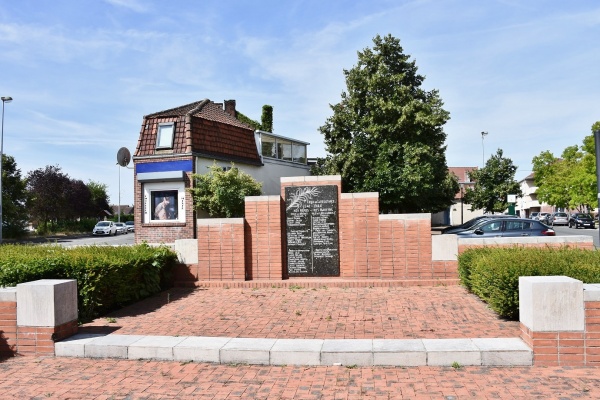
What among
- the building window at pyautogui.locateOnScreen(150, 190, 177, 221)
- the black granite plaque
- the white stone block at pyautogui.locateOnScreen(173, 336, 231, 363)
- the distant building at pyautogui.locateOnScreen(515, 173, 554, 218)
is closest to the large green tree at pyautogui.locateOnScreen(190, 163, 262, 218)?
the building window at pyautogui.locateOnScreen(150, 190, 177, 221)

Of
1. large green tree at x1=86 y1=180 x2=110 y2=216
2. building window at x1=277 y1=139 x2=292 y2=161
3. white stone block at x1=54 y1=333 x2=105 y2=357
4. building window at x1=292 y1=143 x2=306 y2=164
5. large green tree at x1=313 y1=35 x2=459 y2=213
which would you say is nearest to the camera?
white stone block at x1=54 y1=333 x2=105 y2=357

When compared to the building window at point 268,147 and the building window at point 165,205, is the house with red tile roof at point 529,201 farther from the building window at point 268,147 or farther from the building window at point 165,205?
the building window at point 165,205

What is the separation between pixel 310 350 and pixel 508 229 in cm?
1142

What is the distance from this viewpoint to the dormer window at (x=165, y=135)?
71.5ft

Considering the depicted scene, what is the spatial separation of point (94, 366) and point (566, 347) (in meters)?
5.69

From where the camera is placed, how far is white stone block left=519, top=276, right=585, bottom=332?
5.68 metres

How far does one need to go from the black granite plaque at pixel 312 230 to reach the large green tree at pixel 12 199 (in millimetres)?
36758

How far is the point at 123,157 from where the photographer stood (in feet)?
70.3

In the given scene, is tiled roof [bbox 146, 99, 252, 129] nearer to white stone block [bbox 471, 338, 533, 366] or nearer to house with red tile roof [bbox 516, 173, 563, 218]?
white stone block [bbox 471, 338, 533, 366]

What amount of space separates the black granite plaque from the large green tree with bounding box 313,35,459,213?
12971mm

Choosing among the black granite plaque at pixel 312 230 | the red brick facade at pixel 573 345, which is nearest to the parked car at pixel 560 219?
the black granite plaque at pixel 312 230

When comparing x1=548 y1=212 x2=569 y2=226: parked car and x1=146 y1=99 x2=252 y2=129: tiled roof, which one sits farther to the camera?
x1=548 y1=212 x2=569 y2=226: parked car

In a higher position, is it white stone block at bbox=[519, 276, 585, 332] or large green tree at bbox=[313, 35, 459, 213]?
large green tree at bbox=[313, 35, 459, 213]

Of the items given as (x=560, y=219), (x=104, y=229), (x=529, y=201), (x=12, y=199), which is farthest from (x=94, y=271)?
(x=529, y=201)
